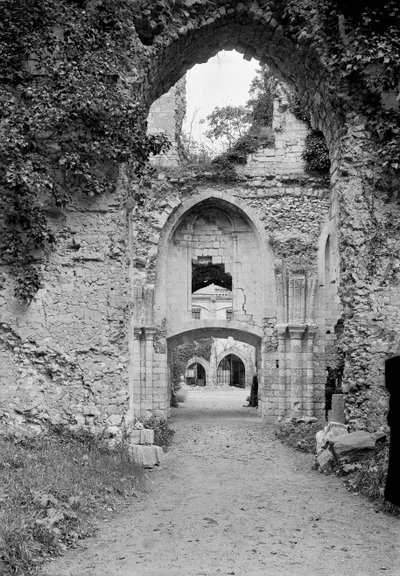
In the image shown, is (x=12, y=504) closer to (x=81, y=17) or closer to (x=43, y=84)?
(x=43, y=84)

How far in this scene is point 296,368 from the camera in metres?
15.1

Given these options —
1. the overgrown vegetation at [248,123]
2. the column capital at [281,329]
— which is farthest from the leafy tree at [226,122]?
the column capital at [281,329]

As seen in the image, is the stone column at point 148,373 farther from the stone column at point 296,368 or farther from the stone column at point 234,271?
the stone column at point 296,368

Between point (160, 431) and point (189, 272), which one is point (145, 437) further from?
point (189, 272)

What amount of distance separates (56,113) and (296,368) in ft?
33.6

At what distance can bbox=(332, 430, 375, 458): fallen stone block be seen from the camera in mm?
6776

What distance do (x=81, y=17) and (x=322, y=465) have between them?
6729mm

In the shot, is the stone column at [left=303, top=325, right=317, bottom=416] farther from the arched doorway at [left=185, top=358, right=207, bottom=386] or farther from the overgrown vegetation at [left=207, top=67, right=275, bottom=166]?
the arched doorway at [left=185, top=358, right=207, bottom=386]

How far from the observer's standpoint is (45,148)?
7137 mm

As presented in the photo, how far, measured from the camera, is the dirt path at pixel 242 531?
396 centimetres

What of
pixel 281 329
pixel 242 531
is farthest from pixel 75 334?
pixel 281 329

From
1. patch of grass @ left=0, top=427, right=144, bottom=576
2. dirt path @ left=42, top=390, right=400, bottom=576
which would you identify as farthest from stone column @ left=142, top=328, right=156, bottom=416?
patch of grass @ left=0, top=427, right=144, bottom=576

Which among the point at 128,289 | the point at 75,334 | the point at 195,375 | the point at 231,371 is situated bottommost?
the point at 195,375

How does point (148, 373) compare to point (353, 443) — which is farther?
point (148, 373)
